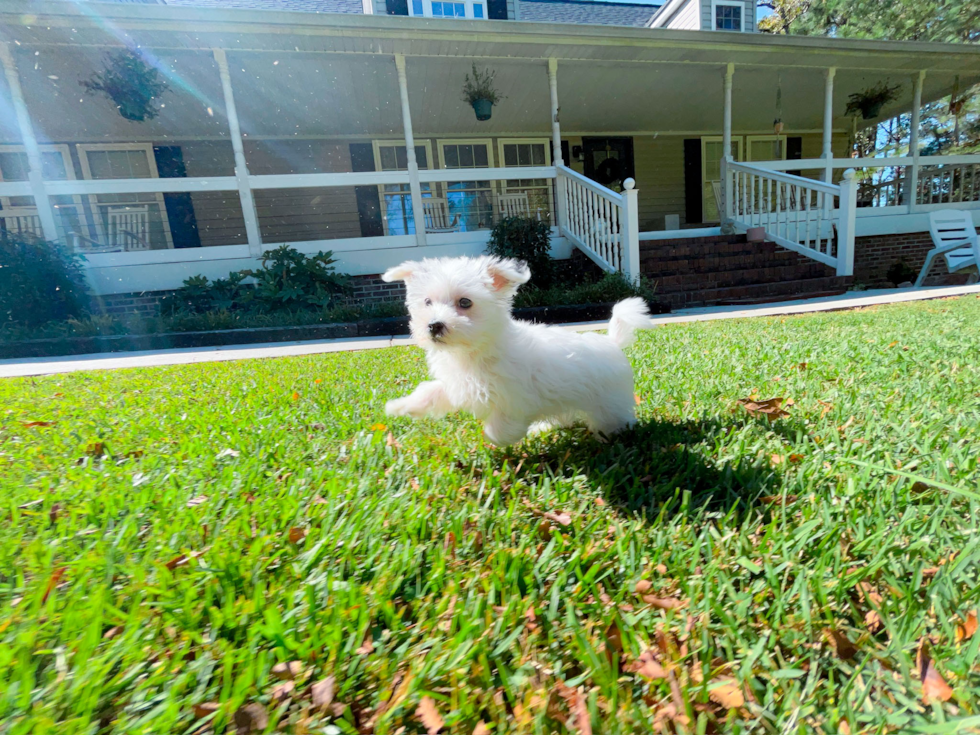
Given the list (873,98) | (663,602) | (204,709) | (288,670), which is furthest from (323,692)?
(873,98)

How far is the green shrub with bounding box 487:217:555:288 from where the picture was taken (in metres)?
8.98

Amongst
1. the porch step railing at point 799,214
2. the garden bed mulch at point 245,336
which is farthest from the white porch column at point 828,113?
the garden bed mulch at point 245,336

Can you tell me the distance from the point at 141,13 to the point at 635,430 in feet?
32.8

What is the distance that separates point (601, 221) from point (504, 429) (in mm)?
7757

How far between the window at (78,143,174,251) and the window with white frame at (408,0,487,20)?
24.8ft

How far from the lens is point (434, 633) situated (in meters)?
1.08

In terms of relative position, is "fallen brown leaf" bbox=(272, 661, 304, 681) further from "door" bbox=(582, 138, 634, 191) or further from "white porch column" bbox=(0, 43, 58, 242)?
"door" bbox=(582, 138, 634, 191)

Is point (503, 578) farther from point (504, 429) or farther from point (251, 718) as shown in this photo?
point (504, 429)

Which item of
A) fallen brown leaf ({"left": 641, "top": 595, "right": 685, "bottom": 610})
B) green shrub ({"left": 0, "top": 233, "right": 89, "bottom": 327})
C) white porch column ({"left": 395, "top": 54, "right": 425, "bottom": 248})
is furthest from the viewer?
white porch column ({"left": 395, "top": 54, "right": 425, "bottom": 248})

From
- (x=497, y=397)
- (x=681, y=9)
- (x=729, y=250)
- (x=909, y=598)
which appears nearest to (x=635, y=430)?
(x=497, y=397)

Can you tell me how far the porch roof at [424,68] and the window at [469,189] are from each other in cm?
50

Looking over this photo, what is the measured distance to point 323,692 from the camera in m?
0.92

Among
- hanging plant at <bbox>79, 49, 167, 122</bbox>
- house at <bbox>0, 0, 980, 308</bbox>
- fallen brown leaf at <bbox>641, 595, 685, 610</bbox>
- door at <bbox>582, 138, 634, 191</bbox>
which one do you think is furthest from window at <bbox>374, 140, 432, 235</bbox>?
fallen brown leaf at <bbox>641, 595, 685, 610</bbox>

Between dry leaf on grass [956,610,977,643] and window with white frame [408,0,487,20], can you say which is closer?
dry leaf on grass [956,610,977,643]
